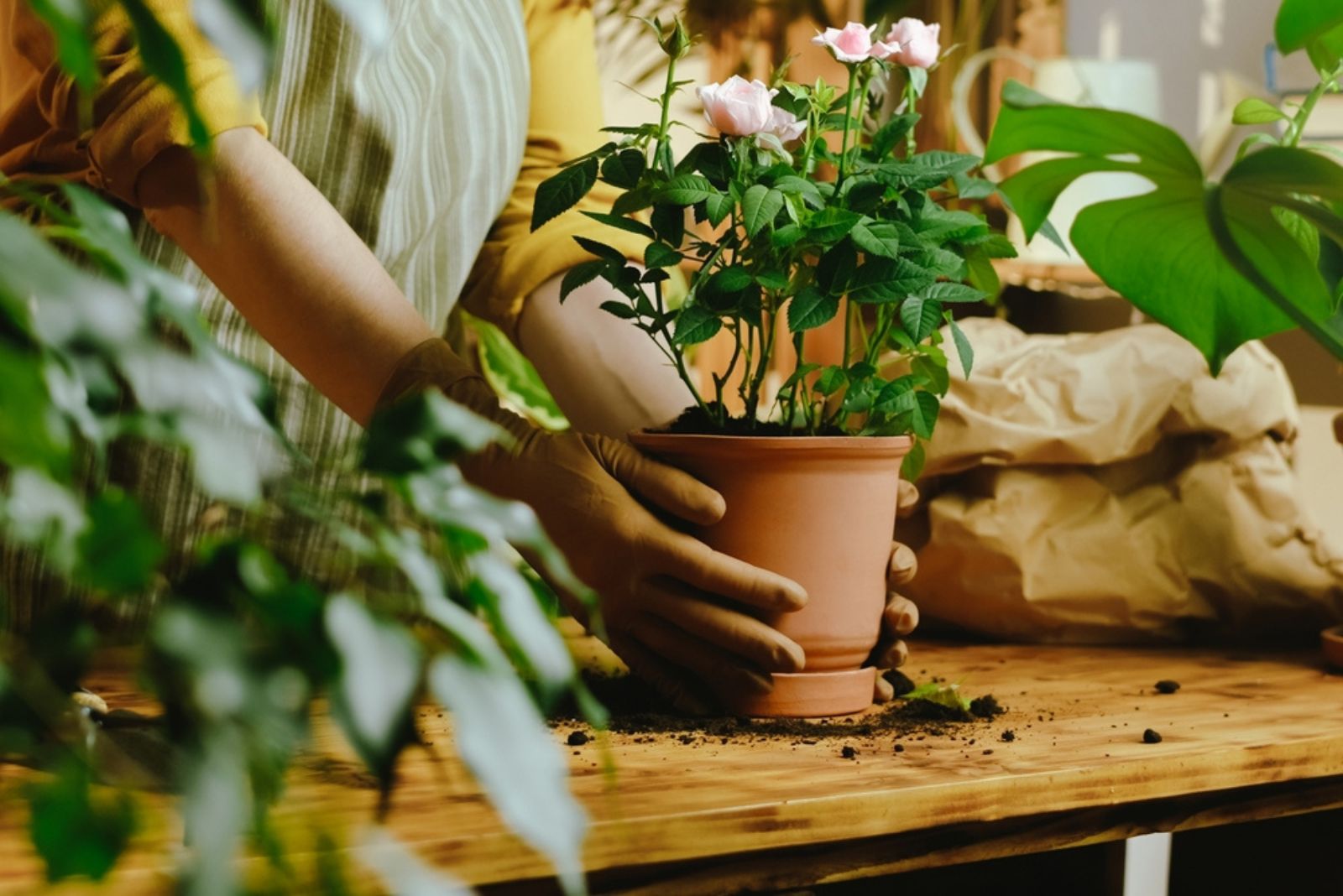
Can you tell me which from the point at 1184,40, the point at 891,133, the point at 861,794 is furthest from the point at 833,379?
the point at 1184,40

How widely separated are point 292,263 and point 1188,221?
58cm

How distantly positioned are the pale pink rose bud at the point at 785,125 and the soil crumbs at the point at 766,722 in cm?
34

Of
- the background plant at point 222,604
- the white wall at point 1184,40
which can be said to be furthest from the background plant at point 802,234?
the white wall at point 1184,40

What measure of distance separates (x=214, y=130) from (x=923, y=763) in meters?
0.55

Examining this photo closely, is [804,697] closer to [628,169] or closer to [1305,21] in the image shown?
[628,169]

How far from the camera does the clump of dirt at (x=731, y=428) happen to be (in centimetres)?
84

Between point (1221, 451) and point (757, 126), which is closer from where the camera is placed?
point (757, 126)

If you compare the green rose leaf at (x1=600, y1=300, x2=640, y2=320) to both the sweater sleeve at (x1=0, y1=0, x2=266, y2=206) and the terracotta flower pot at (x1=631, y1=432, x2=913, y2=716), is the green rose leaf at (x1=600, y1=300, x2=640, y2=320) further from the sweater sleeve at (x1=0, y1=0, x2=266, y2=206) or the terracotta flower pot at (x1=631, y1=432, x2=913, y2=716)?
the sweater sleeve at (x1=0, y1=0, x2=266, y2=206)

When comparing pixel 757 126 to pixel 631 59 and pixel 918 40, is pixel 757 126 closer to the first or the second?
pixel 918 40

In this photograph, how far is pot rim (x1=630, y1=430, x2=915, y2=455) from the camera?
30.9 inches

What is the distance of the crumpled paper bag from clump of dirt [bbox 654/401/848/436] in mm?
351

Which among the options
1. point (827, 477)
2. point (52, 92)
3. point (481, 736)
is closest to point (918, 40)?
point (827, 477)

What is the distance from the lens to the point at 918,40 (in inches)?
33.4

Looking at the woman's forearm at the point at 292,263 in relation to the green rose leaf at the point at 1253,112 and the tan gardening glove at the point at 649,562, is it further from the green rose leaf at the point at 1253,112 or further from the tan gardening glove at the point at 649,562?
the green rose leaf at the point at 1253,112
